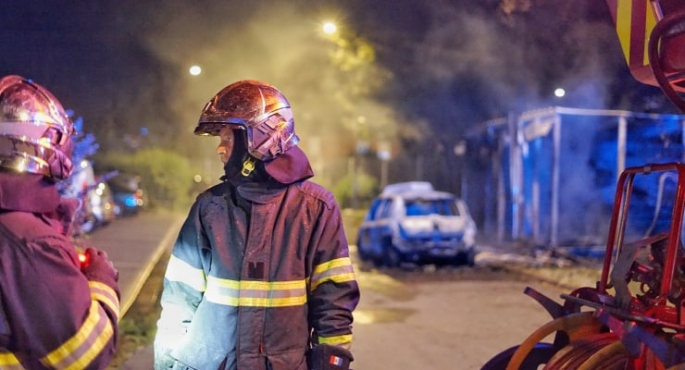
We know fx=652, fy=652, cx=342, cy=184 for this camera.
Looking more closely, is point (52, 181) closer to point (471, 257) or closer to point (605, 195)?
point (471, 257)

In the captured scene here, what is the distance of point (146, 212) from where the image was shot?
107ft

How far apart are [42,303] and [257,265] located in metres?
0.96

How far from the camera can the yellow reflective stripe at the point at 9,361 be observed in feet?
5.65

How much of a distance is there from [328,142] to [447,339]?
23.7m

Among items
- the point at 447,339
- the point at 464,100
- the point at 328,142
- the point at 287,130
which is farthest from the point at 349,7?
the point at 328,142

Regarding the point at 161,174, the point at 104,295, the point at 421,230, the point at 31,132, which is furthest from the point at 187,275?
the point at 161,174

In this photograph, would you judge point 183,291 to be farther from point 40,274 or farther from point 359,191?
point 359,191

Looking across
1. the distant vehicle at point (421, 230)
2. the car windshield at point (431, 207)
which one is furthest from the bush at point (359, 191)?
the car windshield at point (431, 207)

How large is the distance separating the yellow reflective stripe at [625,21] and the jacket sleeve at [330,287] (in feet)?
6.56

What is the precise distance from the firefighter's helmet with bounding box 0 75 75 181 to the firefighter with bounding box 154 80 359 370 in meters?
0.70

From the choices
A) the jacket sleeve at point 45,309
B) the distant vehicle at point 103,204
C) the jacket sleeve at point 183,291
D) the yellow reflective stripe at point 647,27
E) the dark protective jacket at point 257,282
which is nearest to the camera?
the jacket sleeve at point 45,309

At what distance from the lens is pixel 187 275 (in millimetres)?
2613

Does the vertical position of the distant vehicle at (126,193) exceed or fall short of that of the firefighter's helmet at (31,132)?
it falls short

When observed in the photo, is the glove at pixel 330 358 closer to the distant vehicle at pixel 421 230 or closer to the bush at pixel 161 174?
the distant vehicle at pixel 421 230
